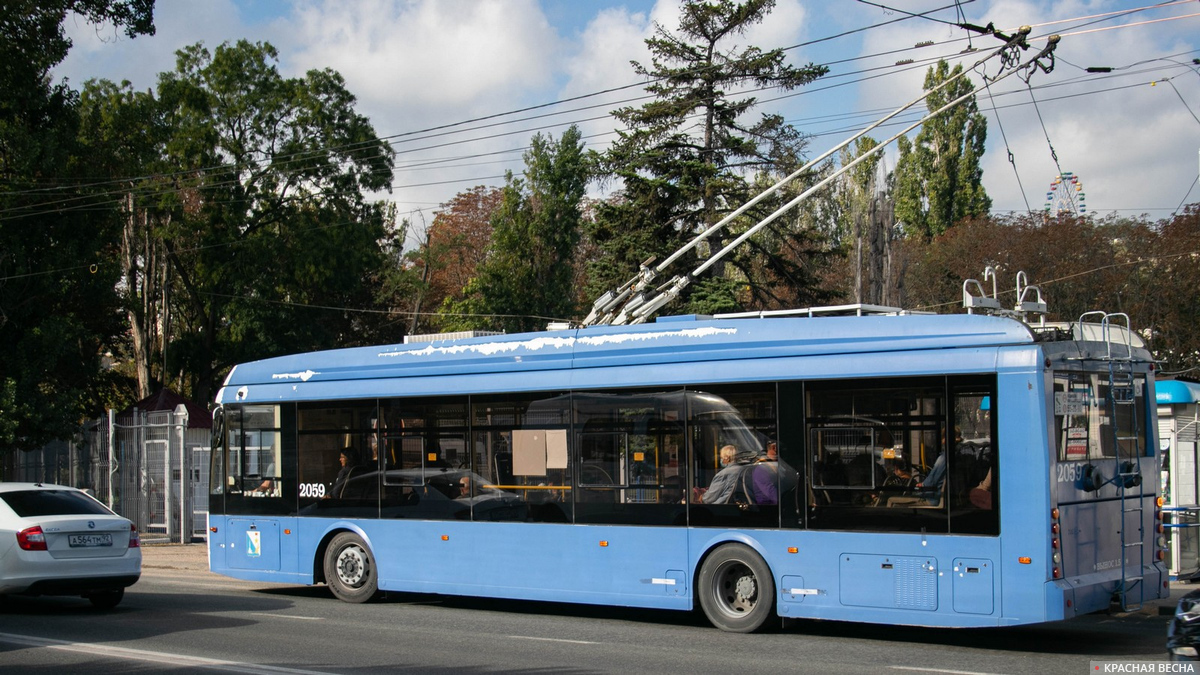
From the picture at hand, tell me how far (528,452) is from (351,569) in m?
3.15

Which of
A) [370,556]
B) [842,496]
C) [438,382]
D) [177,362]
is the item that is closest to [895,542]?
[842,496]

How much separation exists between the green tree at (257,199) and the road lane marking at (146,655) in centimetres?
3180

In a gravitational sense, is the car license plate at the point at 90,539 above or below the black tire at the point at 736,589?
above

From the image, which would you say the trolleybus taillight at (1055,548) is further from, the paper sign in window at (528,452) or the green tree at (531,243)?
the green tree at (531,243)

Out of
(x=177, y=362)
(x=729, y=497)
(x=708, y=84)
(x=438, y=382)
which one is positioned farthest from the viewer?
(x=177, y=362)

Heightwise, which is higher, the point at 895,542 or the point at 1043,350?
the point at 1043,350

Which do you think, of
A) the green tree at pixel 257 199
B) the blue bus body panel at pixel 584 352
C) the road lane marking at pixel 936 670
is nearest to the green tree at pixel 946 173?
the green tree at pixel 257 199

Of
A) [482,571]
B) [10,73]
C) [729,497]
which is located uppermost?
[10,73]

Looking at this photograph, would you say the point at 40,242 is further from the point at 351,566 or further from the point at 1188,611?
the point at 1188,611

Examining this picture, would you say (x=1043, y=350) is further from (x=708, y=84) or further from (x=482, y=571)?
(x=708, y=84)

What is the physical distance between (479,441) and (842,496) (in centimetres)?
434

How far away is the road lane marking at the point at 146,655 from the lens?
9.20 m

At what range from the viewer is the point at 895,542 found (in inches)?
411

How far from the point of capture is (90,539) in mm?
13227
